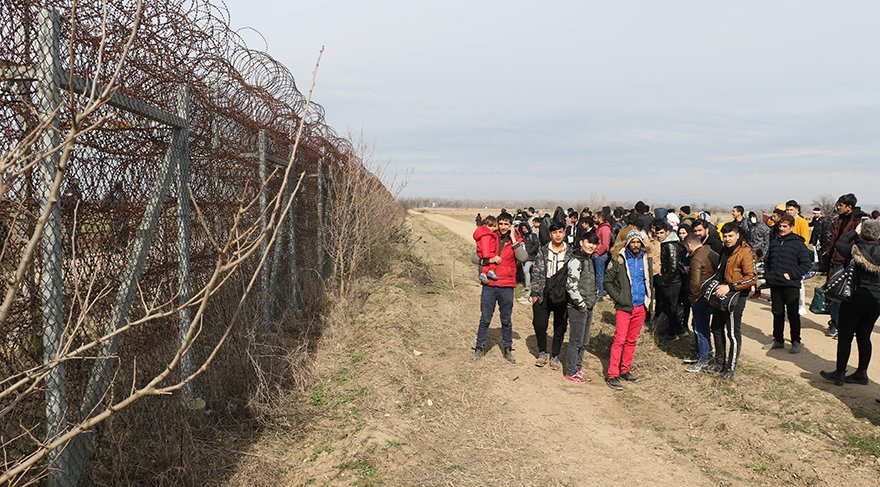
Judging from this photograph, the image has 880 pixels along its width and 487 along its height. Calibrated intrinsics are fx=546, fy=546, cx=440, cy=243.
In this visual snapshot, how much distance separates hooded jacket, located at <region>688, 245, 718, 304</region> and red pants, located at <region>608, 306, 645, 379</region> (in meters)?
0.89

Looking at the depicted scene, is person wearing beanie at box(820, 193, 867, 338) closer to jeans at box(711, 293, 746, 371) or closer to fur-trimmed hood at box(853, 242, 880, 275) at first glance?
fur-trimmed hood at box(853, 242, 880, 275)

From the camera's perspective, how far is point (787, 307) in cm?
720

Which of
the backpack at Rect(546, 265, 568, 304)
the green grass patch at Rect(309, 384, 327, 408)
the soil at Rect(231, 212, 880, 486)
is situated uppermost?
the backpack at Rect(546, 265, 568, 304)

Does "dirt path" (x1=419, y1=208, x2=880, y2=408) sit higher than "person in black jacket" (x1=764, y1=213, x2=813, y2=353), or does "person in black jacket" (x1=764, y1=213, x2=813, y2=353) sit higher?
"person in black jacket" (x1=764, y1=213, x2=813, y2=353)

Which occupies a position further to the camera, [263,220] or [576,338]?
[576,338]

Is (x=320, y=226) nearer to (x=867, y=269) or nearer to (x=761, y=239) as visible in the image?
(x=867, y=269)

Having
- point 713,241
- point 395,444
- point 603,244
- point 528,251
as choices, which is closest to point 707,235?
point 713,241

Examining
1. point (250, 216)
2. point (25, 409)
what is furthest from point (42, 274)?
point (250, 216)

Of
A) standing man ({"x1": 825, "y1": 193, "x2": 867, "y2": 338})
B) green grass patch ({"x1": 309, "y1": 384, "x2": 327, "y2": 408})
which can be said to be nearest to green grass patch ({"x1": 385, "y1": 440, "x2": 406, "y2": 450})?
green grass patch ({"x1": 309, "y1": 384, "x2": 327, "y2": 408})

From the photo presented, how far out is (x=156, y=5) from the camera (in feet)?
12.0

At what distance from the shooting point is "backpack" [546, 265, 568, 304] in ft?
21.0

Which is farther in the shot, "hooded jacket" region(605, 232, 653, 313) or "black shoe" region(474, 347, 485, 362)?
"black shoe" region(474, 347, 485, 362)

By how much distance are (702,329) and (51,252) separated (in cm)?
644

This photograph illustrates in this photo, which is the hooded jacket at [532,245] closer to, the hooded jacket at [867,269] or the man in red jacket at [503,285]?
the man in red jacket at [503,285]
